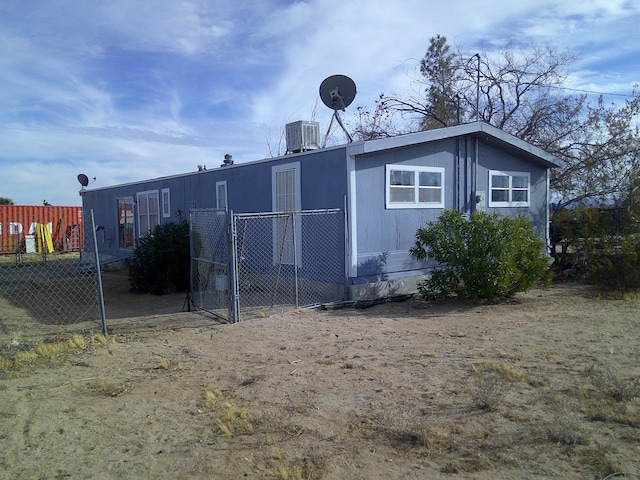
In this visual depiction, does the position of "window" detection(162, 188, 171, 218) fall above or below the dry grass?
above

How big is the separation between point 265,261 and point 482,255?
4802mm

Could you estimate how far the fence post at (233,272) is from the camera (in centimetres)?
773

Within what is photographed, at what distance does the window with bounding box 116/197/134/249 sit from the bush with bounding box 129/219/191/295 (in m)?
6.70

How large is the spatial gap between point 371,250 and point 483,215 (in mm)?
2156

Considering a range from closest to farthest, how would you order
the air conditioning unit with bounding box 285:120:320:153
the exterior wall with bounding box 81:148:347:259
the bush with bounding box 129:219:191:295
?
the exterior wall with bounding box 81:148:347:259 < the air conditioning unit with bounding box 285:120:320:153 < the bush with bounding box 129:219:191:295

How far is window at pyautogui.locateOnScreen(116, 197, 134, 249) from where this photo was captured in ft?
61.3

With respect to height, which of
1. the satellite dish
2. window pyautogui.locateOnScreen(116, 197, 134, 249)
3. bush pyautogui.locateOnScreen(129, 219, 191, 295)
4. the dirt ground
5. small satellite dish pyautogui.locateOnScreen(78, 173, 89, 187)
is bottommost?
the dirt ground

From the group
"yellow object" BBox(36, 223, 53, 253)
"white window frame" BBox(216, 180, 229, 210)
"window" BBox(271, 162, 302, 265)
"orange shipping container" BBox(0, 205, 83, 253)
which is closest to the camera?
"window" BBox(271, 162, 302, 265)

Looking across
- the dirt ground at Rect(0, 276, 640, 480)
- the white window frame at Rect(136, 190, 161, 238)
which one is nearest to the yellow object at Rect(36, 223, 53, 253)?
the white window frame at Rect(136, 190, 161, 238)

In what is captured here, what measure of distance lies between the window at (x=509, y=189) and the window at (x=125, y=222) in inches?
488

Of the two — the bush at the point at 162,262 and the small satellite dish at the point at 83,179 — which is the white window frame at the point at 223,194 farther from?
the small satellite dish at the point at 83,179

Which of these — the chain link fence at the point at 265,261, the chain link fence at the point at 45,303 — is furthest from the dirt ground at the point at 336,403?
the chain link fence at the point at 45,303

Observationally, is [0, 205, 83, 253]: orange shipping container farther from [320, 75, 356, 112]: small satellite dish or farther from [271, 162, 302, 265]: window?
[320, 75, 356, 112]: small satellite dish

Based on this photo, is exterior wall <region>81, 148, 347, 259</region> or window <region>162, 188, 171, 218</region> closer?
exterior wall <region>81, 148, 347, 259</region>
